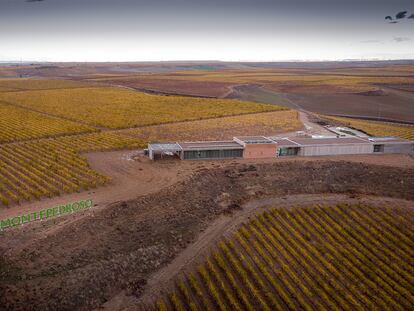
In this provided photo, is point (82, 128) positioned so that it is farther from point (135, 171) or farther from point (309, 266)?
point (309, 266)

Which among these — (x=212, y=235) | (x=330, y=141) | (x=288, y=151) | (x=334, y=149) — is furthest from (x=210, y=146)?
(x=212, y=235)

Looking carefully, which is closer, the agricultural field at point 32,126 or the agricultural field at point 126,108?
the agricultural field at point 32,126

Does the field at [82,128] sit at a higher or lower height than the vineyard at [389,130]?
higher

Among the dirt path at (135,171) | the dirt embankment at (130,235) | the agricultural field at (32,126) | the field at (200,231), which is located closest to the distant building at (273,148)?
the dirt path at (135,171)

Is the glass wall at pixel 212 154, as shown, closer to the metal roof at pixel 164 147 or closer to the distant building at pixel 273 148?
the distant building at pixel 273 148

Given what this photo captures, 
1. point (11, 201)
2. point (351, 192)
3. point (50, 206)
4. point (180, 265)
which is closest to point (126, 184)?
point (50, 206)

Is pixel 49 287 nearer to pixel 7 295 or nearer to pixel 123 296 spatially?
pixel 7 295

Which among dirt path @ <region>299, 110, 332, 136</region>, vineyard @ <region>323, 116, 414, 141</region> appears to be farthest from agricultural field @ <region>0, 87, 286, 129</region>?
vineyard @ <region>323, 116, 414, 141</region>
